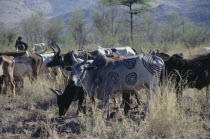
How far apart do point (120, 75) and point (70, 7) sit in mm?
155173

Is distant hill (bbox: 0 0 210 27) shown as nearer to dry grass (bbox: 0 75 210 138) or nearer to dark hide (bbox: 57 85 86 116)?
dark hide (bbox: 57 85 86 116)

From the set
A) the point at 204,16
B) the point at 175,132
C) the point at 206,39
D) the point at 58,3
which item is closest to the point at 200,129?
the point at 175,132

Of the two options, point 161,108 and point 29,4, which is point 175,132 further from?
point 29,4

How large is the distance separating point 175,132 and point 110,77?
2019mm

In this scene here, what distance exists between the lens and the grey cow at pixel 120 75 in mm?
6477

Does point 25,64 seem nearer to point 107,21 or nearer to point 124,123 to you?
point 124,123

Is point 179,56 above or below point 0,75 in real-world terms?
above

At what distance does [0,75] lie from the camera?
939 cm

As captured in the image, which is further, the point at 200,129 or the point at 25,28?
the point at 25,28

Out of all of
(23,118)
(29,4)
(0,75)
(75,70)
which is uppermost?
(29,4)

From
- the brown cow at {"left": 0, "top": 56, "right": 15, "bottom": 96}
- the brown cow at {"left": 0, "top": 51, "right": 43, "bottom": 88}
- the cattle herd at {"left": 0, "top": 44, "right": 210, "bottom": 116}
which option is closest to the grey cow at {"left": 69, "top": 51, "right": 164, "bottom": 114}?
the cattle herd at {"left": 0, "top": 44, "right": 210, "bottom": 116}

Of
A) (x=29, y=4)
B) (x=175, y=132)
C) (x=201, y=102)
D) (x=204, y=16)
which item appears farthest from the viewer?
(x=29, y=4)

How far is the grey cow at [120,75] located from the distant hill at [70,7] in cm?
5151

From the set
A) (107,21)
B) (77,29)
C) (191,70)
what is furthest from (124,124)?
(77,29)
